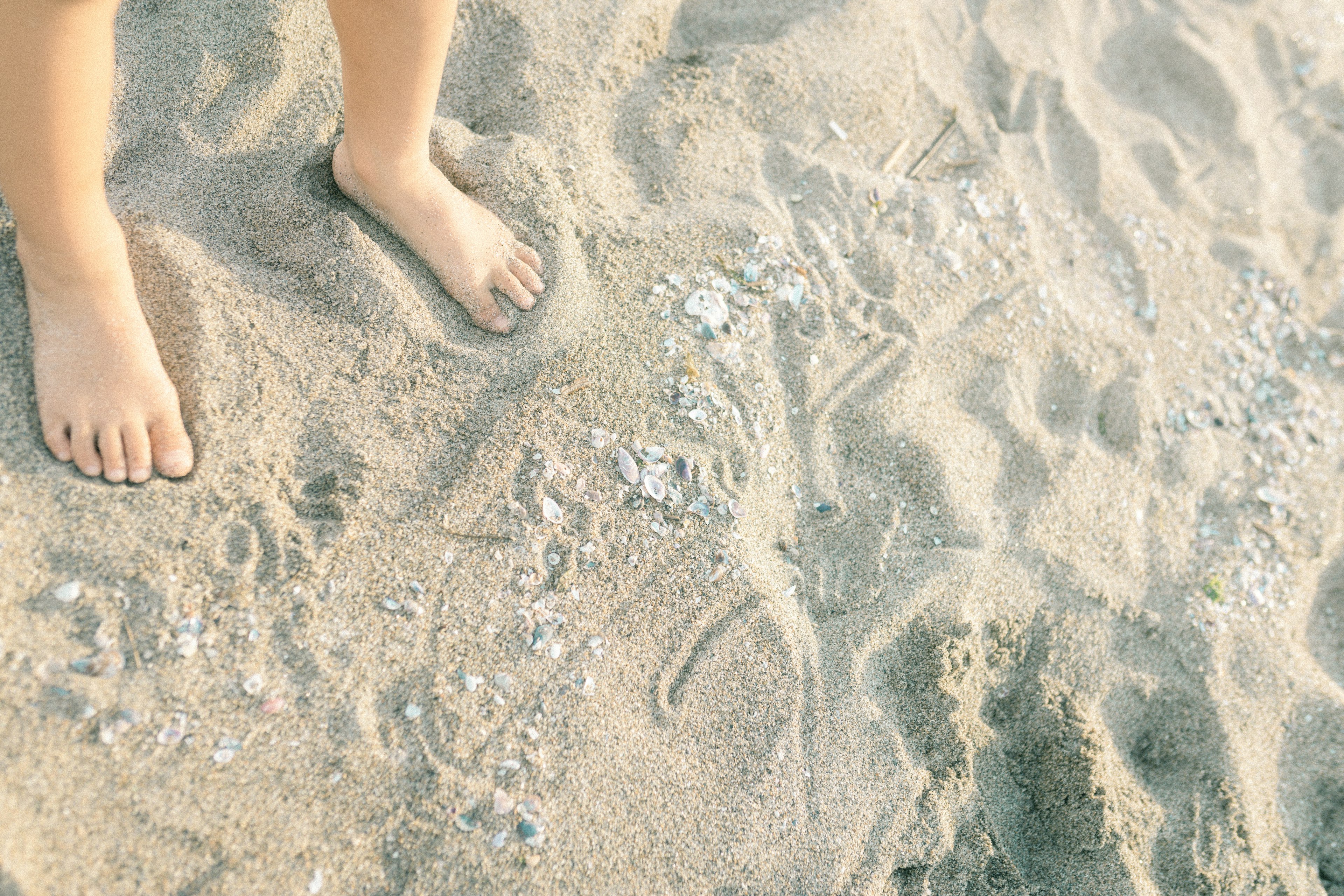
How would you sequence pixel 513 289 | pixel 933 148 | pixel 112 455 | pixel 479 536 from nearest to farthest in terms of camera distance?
1. pixel 112 455
2. pixel 479 536
3. pixel 513 289
4. pixel 933 148

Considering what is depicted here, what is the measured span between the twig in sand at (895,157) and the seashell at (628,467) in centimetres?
117

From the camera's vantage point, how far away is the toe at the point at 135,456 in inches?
55.5

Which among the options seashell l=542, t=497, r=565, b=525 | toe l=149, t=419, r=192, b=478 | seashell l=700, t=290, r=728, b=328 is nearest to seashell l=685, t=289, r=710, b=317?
seashell l=700, t=290, r=728, b=328

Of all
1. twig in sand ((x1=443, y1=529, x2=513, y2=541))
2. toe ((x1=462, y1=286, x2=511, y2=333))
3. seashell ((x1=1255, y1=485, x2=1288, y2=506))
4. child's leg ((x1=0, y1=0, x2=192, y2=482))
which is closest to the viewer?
child's leg ((x1=0, y1=0, x2=192, y2=482))

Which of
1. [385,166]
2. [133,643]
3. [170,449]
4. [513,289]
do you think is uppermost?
[385,166]

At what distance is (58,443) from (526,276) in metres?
0.93

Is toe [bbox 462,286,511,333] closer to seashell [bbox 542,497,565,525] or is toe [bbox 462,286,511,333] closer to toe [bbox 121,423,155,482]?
seashell [bbox 542,497,565,525]

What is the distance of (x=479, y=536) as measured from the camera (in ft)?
4.98

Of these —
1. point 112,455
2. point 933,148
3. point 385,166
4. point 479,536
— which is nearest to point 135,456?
point 112,455

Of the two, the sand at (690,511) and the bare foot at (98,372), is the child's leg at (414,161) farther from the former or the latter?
the bare foot at (98,372)

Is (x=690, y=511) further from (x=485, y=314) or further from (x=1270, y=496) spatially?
(x=1270, y=496)

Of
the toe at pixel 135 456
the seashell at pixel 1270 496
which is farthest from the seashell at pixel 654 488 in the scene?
the seashell at pixel 1270 496

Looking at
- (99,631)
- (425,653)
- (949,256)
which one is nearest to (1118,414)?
(949,256)

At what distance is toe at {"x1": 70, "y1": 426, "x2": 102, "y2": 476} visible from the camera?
1398 millimetres
